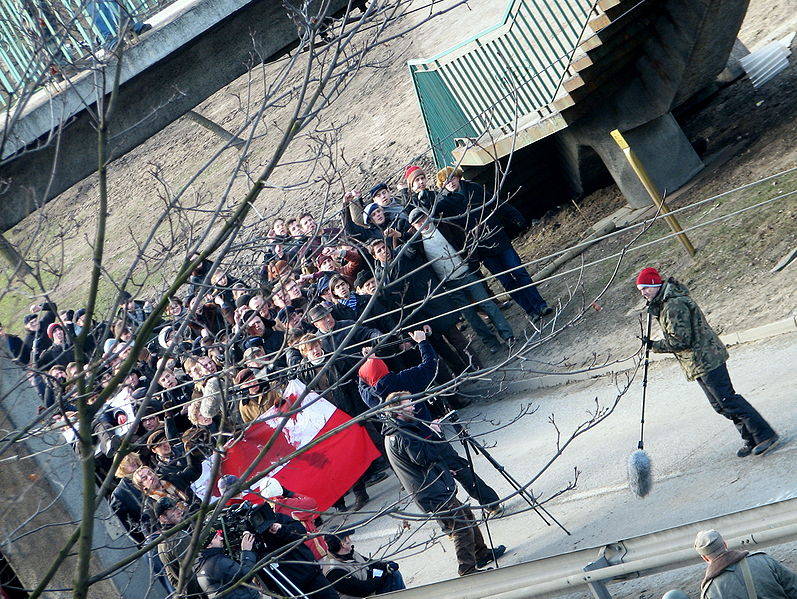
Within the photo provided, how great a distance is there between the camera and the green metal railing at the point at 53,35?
682 cm

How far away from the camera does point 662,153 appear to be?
1552 cm

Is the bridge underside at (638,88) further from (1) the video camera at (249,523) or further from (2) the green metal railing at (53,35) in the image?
(1) the video camera at (249,523)

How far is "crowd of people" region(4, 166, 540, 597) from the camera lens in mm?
8836

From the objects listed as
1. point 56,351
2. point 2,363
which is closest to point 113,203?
point 56,351

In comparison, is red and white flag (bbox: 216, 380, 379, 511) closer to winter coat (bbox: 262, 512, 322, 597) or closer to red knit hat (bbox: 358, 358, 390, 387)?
red knit hat (bbox: 358, 358, 390, 387)

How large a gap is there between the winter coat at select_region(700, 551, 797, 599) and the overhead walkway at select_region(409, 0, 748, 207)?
28.7 ft

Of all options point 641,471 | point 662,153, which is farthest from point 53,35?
point 662,153

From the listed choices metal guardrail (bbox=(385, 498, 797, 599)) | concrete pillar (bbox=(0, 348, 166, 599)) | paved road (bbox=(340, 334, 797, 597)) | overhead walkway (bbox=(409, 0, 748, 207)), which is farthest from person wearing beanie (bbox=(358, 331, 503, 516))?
overhead walkway (bbox=(409, 0, 748, 207))

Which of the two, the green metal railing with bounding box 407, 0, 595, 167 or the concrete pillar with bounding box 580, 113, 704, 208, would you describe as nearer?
the green metal railing with bounding box 407, 0, 595, 167

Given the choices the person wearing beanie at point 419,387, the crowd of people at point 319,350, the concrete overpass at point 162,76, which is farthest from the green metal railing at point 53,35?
the person wearing beanie at point 419,387

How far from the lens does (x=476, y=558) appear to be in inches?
389

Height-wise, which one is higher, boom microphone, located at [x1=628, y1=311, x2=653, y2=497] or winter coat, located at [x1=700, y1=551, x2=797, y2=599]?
winter coat, located at [x1=700, y1=551, x2=797, y2=599]

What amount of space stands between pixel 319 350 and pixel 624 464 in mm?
3059

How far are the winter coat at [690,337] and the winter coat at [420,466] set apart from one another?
2.20 meters
